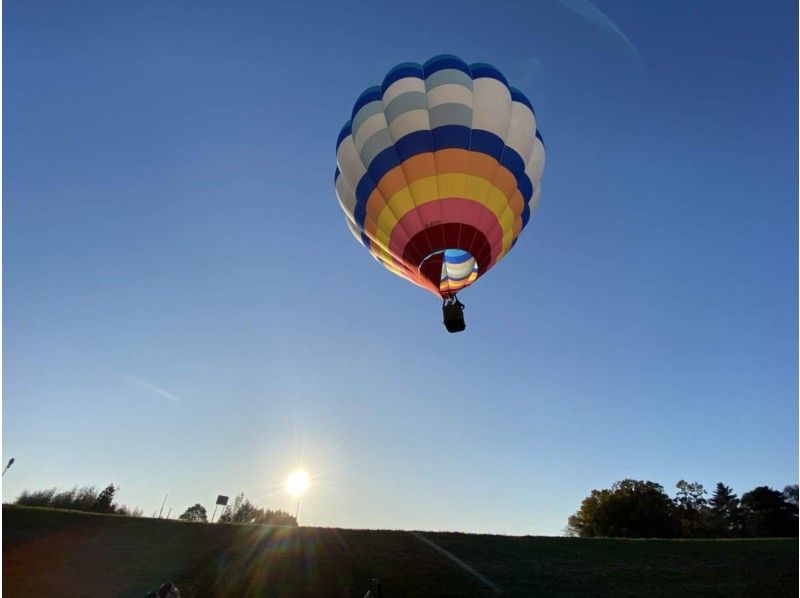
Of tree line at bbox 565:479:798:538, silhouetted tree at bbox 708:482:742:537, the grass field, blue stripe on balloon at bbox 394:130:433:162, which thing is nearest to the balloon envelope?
blue stripe on balloon at bbox 394:130:433:162

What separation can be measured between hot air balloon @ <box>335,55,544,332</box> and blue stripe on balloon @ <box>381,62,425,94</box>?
0.04m

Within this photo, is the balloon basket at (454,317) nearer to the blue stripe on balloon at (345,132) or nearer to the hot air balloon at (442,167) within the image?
the hot air balloon at (442,167)

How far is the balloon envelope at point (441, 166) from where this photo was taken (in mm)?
14375

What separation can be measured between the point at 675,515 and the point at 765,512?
1959 cm

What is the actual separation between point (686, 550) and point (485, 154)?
2012cm

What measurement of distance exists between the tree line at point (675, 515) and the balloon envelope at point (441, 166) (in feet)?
130

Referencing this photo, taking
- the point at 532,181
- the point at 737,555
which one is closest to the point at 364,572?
the point at 532,181

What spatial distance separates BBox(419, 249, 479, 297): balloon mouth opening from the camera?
14820mm

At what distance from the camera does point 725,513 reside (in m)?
69.7

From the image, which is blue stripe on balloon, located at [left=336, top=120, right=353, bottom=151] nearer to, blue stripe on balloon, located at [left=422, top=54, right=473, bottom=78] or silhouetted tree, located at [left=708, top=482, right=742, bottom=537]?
blue stripe on balloon, located at [left=422, top=54, right=473, bottom=78]

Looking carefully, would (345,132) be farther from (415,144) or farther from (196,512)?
(196,512)

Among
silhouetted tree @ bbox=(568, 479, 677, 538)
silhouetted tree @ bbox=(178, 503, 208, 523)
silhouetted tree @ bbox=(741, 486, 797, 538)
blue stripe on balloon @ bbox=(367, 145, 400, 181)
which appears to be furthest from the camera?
silhouetted tree @ bbox=(178, 503, 208, 523)

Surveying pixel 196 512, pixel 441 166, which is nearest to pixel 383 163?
→ pixel 441 166

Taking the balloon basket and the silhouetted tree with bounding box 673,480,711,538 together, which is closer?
the balloon basket
